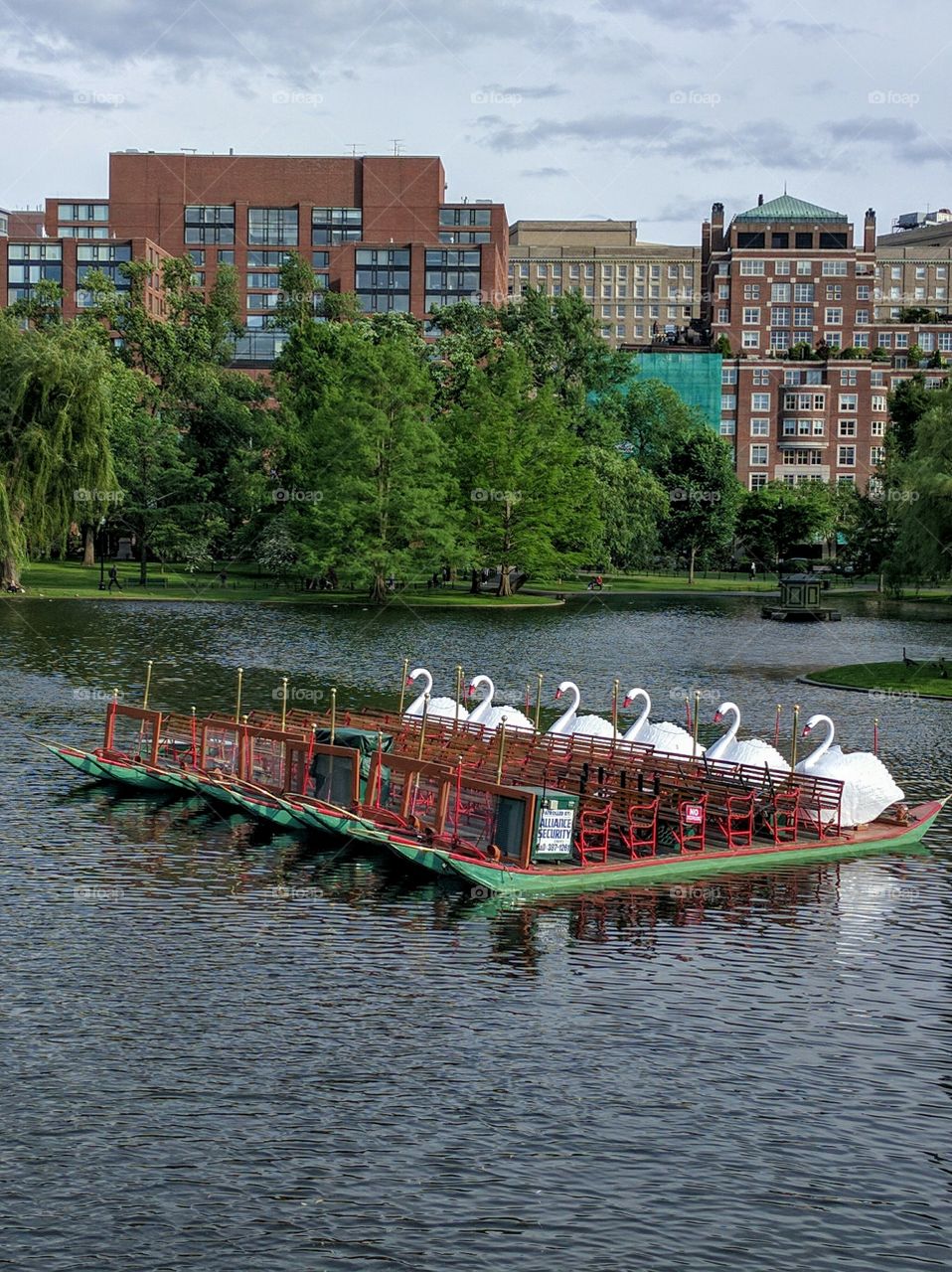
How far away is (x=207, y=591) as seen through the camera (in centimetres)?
11350

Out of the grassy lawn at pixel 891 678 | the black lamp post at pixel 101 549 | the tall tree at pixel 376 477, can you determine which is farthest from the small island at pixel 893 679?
the black lamp post at pixel 101 549

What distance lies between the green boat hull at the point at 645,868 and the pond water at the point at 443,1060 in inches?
23.9

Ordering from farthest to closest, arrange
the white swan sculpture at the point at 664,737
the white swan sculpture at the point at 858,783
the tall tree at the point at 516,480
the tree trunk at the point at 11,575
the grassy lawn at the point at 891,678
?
the tall tree at the point at 516,480, the tree trunk at the point at 11,575, the grassy lawn at the point at 891,678, the white swan sculpture at the point at 664,737, the white swan sculpture at the point at 858,783

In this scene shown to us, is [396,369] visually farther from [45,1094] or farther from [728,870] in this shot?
[45,1094]

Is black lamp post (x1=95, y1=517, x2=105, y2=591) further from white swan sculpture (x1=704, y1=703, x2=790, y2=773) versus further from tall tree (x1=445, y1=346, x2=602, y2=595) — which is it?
white swan sculpture (x1=704, y1=703, x2=790, y2=773)

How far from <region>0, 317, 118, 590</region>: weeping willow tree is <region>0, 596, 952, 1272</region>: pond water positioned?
58432mm

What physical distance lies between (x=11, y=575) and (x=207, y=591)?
17.7m

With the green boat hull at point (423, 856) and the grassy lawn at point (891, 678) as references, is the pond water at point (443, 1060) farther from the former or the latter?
the grassy lawn at point (891, 678)

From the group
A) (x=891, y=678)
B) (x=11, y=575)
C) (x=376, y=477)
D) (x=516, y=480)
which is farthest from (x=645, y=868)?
(x=516, y=480)

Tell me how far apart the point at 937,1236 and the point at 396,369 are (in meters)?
97.1

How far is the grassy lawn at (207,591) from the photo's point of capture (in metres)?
107

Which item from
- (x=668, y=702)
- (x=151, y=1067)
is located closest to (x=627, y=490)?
(x=668, y=702)

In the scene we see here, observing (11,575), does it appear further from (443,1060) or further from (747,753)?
(443,1060)

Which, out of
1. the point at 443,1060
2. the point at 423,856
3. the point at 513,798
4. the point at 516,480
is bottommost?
the point at 443,1060
